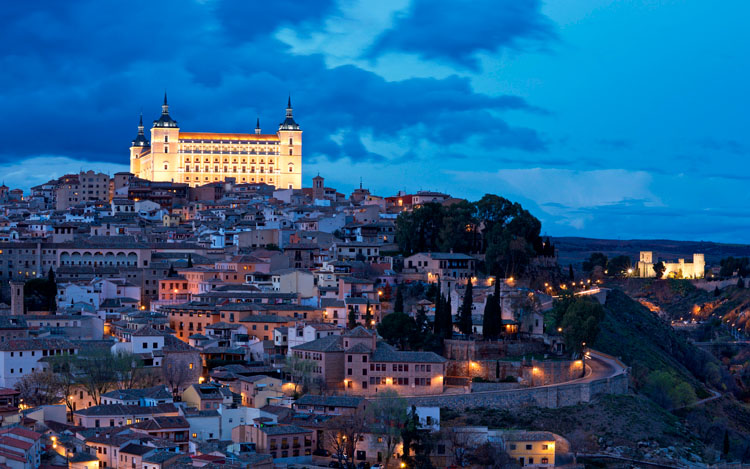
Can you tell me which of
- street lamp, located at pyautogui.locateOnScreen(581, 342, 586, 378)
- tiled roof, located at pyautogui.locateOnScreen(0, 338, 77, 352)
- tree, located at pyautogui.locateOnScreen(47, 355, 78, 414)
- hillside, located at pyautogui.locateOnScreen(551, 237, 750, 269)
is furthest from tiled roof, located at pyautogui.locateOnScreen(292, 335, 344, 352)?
→ hillside, located at pyautogui.locateOnScreen(551, 237, 750, 269)

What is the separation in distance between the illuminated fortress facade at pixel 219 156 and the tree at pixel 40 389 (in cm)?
6506

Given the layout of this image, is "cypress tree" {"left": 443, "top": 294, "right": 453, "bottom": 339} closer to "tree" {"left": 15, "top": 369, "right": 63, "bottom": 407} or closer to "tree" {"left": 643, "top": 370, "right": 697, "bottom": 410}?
"tree" {"left": 643, "top": 370, "right": 697, "bottom": 410}

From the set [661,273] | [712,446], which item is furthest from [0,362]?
[661,273]

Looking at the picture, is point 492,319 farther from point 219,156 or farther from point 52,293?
point 219,156

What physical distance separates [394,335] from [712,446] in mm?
13536

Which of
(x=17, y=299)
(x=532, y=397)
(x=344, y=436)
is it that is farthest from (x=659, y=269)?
(x=344, y=436)

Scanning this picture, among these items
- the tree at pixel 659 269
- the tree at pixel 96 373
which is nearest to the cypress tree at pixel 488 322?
the tree at pixel 96 373

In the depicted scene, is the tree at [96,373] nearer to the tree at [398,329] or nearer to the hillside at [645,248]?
the tree at [398,329]

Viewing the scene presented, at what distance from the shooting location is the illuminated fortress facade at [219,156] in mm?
108562

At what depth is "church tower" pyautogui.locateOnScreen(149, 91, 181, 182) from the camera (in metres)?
108

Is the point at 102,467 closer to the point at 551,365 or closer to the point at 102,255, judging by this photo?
the point at 551,365

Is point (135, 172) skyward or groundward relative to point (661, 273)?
skyward

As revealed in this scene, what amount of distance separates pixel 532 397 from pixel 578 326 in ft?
17.9

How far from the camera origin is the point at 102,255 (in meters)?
63.4
